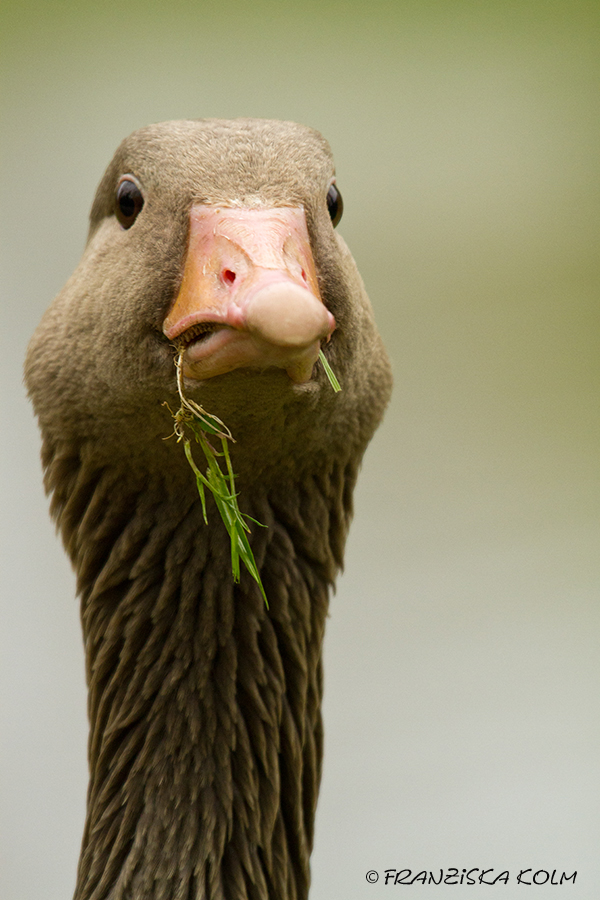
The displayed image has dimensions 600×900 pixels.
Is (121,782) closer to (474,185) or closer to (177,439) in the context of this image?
(177,439)

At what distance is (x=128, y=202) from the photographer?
126 centimetres

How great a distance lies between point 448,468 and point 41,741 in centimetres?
160

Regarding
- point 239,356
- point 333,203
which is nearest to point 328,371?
point 239,356

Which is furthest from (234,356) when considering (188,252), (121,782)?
(121,782)

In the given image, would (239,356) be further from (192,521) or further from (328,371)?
(192,521)

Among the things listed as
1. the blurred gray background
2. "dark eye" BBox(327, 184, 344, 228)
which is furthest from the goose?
the blurred gray background

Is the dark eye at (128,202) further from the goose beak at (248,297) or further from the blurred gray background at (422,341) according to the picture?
the blurred gray background at (422,341)

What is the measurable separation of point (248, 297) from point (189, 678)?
734 mm

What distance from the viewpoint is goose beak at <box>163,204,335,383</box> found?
0.84 meters

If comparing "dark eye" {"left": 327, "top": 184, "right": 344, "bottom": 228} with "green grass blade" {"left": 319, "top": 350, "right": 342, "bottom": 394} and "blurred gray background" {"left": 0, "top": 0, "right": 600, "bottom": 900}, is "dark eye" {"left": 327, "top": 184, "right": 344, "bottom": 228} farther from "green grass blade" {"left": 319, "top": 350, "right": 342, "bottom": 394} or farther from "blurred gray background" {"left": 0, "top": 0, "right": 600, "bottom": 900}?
"blurred gray background" {"left": 0, "top": 0, "right": 600, "bottom": 900}

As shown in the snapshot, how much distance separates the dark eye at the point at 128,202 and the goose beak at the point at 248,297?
0.68 feet

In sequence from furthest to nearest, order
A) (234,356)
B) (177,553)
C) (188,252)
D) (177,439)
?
(177,553)
(177,439)
(188,252)
(234,356)

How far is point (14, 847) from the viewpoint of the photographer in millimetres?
2469

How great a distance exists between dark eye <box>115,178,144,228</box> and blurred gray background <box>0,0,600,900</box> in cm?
133
